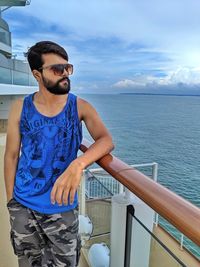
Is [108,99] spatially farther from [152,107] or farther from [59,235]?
[59,235]

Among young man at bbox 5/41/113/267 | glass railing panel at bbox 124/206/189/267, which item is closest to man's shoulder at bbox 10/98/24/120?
young man at bbox 5/41/113/267

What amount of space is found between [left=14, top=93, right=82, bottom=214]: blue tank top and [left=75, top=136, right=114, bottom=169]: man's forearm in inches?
3.6

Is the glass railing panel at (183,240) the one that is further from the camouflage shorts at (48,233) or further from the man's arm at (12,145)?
the man's arm at (12,145)

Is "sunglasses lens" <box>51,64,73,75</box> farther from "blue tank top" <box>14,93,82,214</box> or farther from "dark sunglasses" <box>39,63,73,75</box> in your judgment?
"blue tank top" <box>14,93,82,214</box>

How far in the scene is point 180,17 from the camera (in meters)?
21.0

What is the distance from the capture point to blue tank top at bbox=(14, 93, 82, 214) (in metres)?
1.11

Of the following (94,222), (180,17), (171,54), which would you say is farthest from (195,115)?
(94,222)

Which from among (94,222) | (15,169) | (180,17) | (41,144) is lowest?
(94,222)

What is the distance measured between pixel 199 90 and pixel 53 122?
88.2ft

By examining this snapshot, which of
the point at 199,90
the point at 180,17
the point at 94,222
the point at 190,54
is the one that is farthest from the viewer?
the point at 190,54

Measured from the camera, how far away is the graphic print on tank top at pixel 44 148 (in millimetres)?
1113

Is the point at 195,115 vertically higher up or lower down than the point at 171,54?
lower down

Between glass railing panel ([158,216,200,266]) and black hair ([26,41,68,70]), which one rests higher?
black hair ([26,41,68,70])

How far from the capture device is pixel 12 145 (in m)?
1.23
